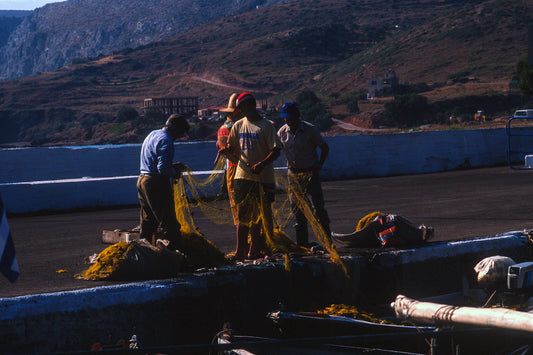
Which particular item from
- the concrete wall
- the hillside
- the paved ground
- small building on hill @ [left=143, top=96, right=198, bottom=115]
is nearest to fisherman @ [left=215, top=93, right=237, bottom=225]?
the paved ground

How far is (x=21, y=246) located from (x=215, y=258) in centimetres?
397

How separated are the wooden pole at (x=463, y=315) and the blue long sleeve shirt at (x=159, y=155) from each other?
2570mm

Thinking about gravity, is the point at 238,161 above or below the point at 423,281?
above

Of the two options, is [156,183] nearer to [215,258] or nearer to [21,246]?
[215,258]

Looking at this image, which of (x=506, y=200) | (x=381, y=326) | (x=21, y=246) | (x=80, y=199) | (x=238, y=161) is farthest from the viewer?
(x=80, y=199)

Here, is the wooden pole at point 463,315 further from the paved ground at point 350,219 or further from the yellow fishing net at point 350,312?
the paved ground at point 350,219

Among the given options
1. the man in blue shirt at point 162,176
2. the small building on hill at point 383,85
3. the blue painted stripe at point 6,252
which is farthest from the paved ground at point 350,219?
the small building on hill at point 383,85

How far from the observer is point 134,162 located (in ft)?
66.3

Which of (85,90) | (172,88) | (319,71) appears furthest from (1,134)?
(319,71)

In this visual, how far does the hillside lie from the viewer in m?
116

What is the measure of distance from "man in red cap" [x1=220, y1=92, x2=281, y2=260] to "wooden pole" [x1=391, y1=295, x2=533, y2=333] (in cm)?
171

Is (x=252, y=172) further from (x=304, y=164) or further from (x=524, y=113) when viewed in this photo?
(x=524, y=113)

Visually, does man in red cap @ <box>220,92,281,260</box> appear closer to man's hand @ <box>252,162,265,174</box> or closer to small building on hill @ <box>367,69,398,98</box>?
man's hand @ <box>252,162,265,174</box>

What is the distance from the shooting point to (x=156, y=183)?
7.49m
